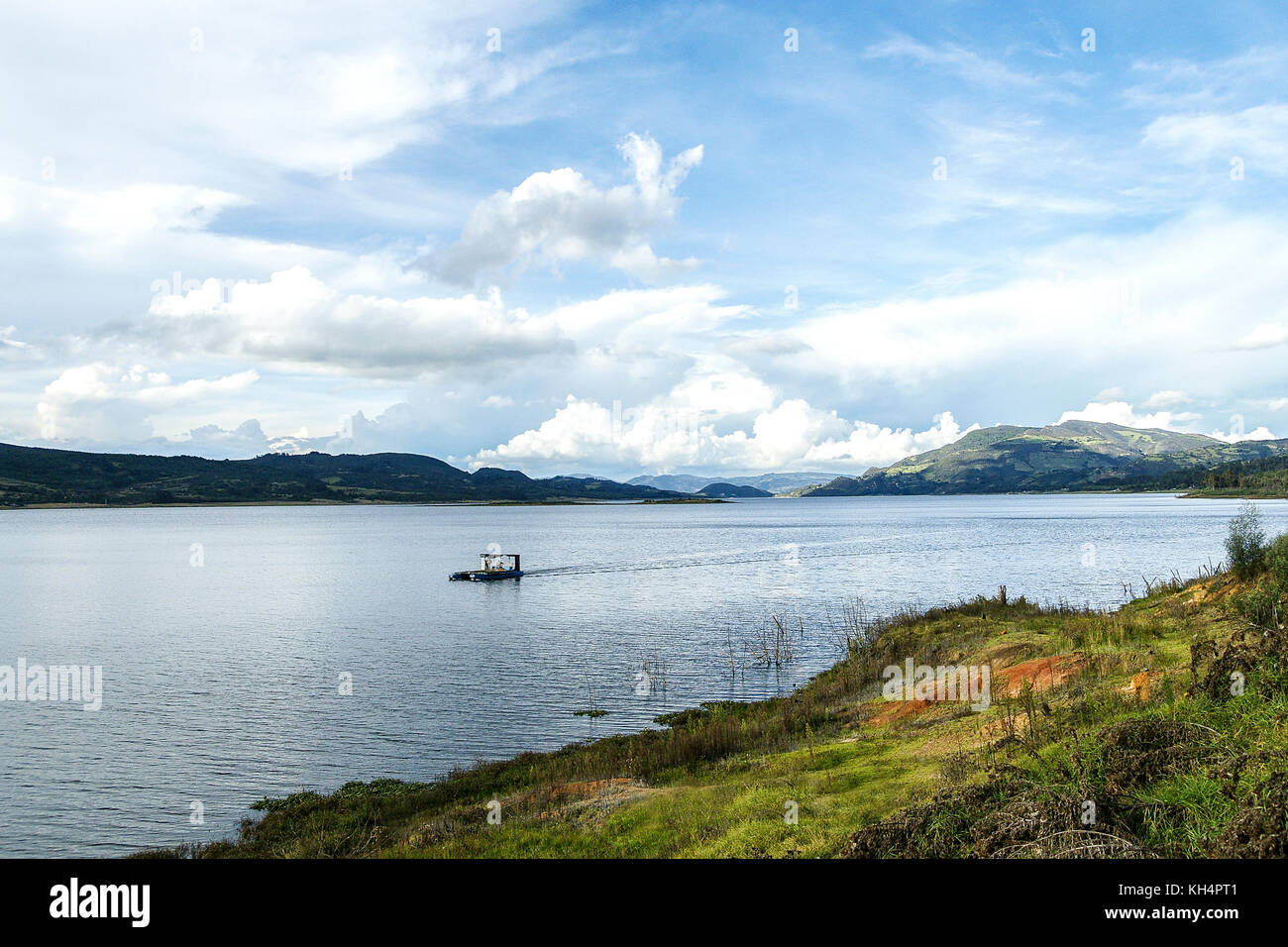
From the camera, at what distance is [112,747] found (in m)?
32.8

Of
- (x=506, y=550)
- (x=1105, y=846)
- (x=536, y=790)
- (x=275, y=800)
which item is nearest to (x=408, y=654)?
(x=275, y=800)

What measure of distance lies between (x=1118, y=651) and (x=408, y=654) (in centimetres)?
4138

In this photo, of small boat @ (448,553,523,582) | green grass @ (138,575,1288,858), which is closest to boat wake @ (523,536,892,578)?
small boat @ (448,553,523,582)

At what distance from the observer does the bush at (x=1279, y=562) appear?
1102 inches

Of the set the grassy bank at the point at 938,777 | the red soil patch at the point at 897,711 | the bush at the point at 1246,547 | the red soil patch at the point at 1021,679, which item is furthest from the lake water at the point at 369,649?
the bush at the point at 1246,547

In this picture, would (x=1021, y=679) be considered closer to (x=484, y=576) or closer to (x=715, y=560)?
(x=484, y=576)

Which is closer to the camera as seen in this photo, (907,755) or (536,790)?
(907,755)

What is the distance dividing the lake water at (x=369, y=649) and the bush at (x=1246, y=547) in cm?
1929

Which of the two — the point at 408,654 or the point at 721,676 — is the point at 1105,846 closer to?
the point at 721,676

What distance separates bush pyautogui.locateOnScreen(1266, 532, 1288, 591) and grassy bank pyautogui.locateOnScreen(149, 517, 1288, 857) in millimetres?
469

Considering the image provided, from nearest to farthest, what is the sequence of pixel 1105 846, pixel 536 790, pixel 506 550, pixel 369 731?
1. pixel 1105 846
2. pixel 536 790
3. pixel 369 731
4. pixel 506 550

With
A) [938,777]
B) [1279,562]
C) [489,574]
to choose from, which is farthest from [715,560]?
[938,777]

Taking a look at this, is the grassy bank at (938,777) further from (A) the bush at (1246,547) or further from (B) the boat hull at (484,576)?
(B) the boat hull at (484,576)
